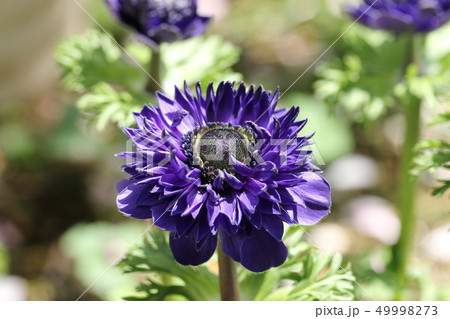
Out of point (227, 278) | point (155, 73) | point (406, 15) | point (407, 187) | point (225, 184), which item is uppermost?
point (406, 15)

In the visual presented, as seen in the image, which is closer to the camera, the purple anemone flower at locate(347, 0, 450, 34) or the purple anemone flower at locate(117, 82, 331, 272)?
the purple anemone flower at locate(117, 82, 331, 272)

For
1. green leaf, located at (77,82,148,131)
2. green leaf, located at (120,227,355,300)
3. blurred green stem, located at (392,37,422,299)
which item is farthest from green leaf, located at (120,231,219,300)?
blurred green stem, located at (392,37,422,299)

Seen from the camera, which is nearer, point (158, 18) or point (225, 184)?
point (225, 184)

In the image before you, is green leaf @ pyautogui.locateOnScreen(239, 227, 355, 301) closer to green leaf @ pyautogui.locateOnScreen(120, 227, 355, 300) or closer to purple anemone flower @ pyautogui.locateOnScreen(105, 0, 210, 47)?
green leaf @ pyautogui.locateOnScreen(120, 227, 355, 300)

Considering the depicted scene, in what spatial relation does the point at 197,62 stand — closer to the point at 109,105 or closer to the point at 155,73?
the point at 155,73

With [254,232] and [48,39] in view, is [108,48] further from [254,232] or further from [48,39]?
[48,39]

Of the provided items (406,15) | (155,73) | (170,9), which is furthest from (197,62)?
(406,15)

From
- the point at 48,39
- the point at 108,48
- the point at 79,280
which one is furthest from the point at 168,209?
the point at 48,39

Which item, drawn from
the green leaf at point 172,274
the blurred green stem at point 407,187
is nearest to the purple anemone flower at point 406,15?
the blurred green stem at point 407,187
